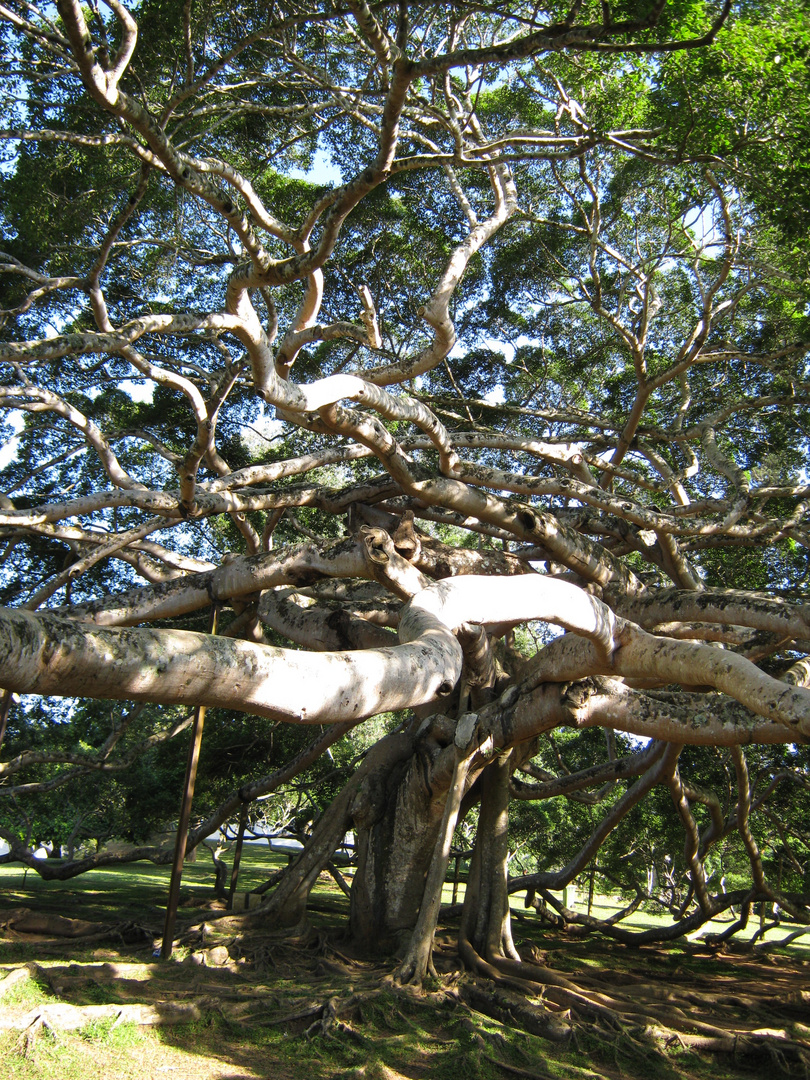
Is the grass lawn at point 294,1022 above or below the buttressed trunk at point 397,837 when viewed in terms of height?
below

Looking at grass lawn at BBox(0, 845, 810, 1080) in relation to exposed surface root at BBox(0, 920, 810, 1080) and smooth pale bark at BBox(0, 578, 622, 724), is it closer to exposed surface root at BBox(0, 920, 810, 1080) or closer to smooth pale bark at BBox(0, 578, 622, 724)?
exposed surface root at BBox(0, 920, 810, 1080)

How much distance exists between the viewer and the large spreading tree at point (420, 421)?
183 inches

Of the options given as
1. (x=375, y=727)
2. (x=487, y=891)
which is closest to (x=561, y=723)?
(x=487, y=891)

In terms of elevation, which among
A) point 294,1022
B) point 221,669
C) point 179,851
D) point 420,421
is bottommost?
point 294,1022

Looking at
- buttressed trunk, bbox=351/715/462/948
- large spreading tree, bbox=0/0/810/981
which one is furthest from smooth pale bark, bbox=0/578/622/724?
buttressed trunk, bbox=351/715/462/948

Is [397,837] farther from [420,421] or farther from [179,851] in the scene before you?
[420,421]

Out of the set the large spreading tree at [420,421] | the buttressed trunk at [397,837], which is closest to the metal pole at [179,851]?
the large spreading tree at [420,421]

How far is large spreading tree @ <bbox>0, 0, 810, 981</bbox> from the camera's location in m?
4.65

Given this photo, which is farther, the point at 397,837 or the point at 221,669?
the point at 397,837

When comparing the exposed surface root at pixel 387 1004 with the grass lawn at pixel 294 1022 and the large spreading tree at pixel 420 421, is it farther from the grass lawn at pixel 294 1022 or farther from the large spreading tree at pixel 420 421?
the large spreading tree at pixel 420 421

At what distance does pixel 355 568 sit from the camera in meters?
7.01

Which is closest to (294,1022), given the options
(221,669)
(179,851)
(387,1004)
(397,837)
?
(387,1004)

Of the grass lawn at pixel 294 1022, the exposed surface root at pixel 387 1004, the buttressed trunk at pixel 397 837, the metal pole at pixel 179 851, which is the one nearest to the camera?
the grass lawn at pixel 294 1022

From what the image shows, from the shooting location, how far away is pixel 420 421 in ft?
20.0
